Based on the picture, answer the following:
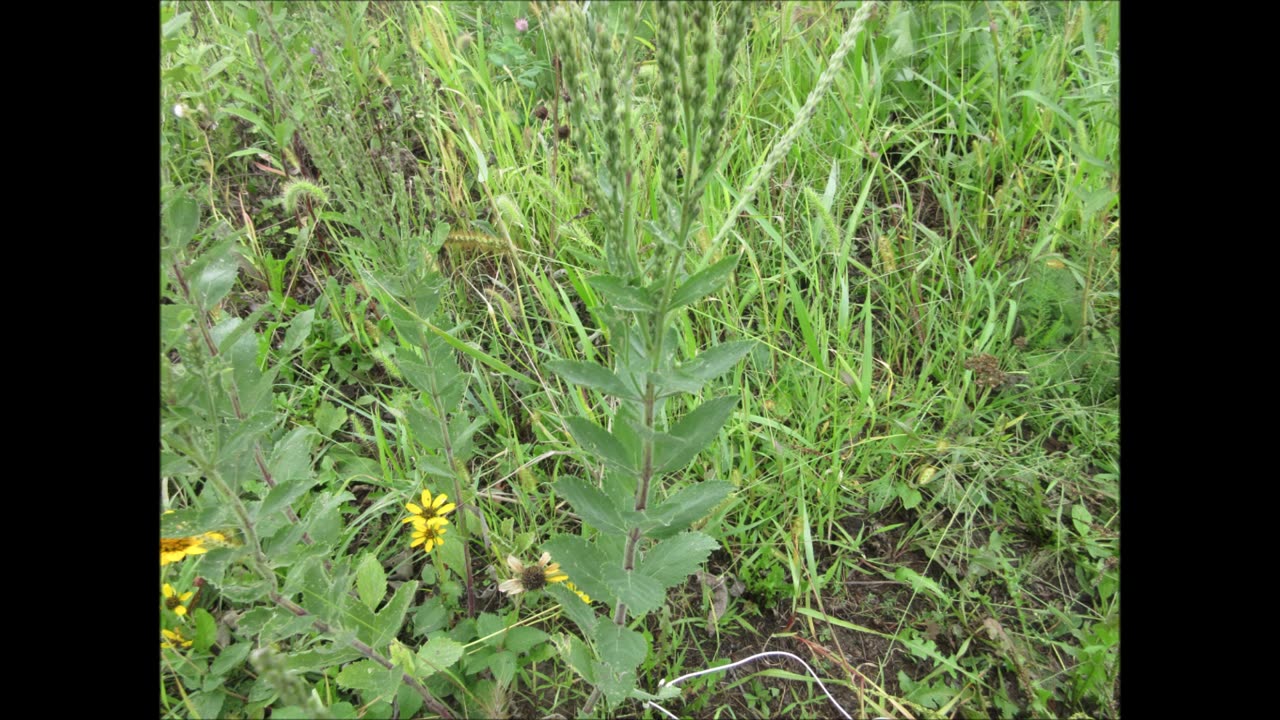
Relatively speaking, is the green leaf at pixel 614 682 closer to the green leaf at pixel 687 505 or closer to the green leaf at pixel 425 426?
the green leaf at pixel 687 505

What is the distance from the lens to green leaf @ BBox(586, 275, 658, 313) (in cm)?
113

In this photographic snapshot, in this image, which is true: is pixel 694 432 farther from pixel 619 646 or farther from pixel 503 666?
pixel 503 666

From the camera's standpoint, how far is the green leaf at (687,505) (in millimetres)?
1396

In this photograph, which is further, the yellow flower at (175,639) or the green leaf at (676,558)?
the yellow flower at (175,639)

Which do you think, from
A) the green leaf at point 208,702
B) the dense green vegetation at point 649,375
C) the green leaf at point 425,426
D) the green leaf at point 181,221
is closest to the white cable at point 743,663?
the dense green vegetation at point 649,375

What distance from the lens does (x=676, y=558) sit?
4.84 ft

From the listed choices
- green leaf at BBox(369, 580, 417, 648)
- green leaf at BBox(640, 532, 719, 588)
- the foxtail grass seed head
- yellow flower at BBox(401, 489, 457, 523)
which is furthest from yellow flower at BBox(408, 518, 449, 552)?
the foxtail grass seed head

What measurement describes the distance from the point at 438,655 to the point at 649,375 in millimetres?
865

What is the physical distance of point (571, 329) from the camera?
2.44 m

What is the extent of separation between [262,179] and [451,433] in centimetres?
173

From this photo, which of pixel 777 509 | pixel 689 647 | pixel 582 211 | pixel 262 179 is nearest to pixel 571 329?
pixel 582 211

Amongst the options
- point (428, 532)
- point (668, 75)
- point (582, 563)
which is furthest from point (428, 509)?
point (668, 75)

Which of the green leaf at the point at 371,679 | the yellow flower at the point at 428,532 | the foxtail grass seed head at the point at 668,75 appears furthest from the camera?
the yellow flower at the point at 428,532

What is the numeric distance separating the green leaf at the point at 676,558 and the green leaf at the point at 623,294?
55 cm
